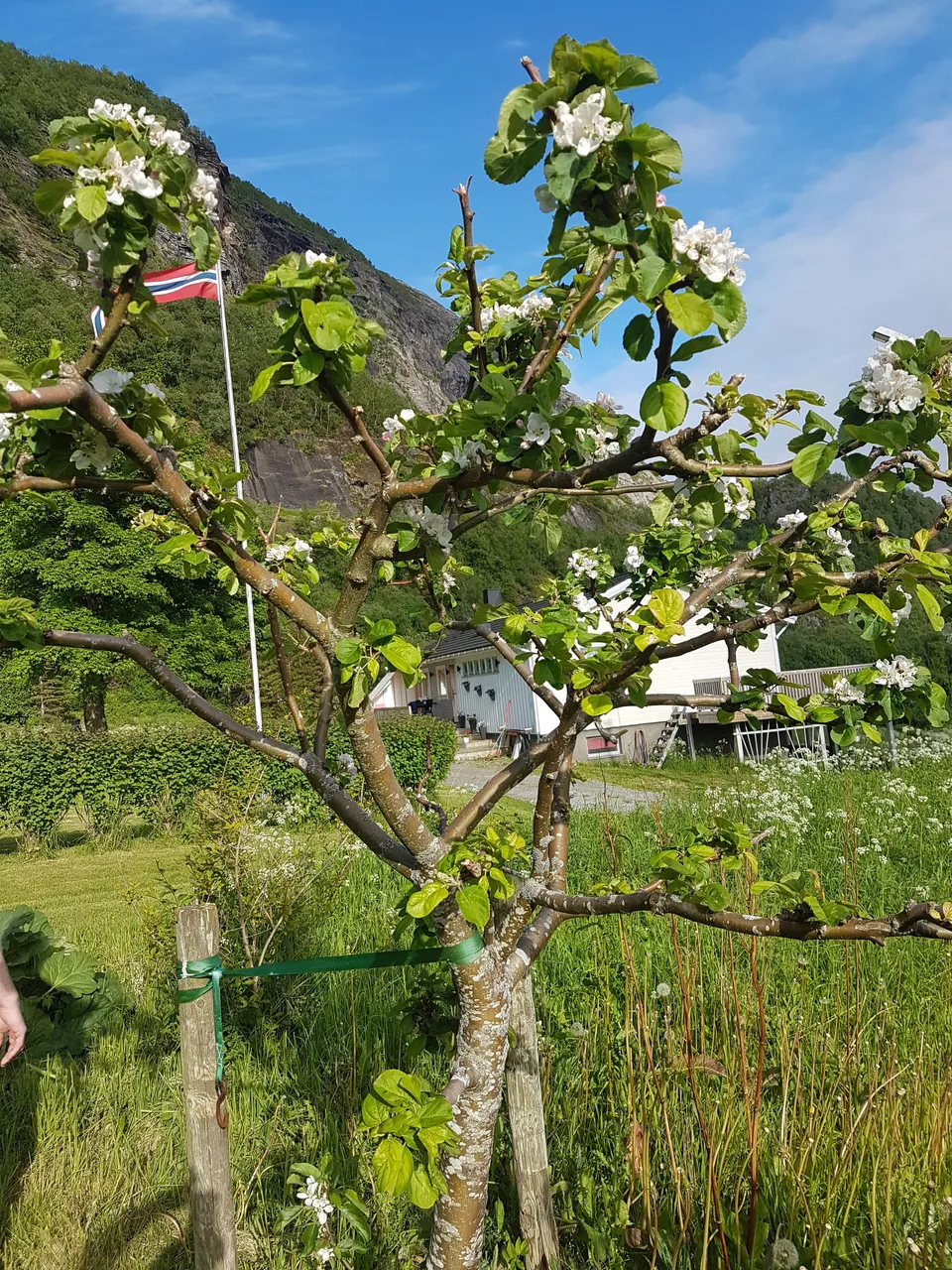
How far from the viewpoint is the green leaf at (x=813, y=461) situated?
4.05 feet

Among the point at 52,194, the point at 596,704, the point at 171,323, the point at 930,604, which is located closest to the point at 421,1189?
the point at 596,704

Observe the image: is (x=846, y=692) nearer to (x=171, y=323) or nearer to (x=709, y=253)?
(x=709, y=253)

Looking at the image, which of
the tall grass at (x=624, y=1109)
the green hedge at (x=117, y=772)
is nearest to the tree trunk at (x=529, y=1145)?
the tall grass at (x=624, y=1109)

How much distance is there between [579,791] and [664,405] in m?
11.6

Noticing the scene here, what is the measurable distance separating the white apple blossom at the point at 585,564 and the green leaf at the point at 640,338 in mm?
1435

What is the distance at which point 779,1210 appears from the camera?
220 cm

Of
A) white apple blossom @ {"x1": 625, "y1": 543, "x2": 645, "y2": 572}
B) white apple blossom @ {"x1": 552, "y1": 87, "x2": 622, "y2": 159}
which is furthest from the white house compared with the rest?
white apple blossom @ {"x1": 552, "y1": 87, "x2": 622, "y2": 159}

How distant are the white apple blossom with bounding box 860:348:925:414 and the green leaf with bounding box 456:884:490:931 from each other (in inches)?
41.3

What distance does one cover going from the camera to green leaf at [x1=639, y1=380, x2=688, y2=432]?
112cm

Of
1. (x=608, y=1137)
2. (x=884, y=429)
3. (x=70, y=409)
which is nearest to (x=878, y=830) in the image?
(x=608, y=1137)

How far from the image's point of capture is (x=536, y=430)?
141 centimetres

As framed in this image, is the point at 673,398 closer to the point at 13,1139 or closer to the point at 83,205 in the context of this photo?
the point at 83,205

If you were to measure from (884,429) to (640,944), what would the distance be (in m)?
3.21

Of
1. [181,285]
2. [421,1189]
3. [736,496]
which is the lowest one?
[421,1189]
